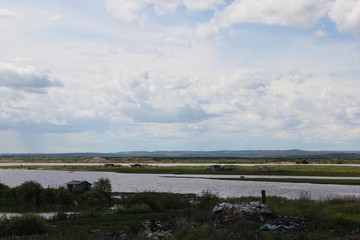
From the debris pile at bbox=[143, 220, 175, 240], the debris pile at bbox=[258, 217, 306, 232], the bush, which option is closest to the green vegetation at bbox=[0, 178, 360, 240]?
the bush

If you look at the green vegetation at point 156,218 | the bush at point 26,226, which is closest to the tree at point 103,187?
the green vegetation at point 156,218

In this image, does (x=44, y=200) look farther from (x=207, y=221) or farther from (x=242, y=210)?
(x=242, y=210)

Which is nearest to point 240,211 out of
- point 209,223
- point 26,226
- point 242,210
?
point 242,210

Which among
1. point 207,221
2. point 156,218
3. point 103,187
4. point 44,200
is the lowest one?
point 44,200

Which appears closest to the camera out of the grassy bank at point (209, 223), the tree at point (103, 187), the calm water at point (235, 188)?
the grassy bank at point (209, 223)

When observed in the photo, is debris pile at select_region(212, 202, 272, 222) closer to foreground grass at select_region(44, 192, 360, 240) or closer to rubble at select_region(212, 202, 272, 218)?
rubble at select_region(212, 202, 272, 218)

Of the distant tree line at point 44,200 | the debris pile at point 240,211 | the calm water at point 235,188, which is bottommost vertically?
the calm water at point 235,188

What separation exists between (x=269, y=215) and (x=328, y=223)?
13.5 feet

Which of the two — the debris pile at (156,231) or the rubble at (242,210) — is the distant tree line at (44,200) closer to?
the debris pile at (156,231)

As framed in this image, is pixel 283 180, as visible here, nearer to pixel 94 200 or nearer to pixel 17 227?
pixel 94 200

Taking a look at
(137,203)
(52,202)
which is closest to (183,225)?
(137,203)

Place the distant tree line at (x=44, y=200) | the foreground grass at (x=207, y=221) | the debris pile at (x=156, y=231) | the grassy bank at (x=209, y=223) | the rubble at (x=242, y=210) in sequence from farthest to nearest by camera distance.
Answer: the distant tree line at (x=44, y=200) < the rubble at (x=242, y=210) < the debris pile at (x=156, y=231) < the foreground grass at (x=207, y=221) < the grassy bank at (x=209, y=223)

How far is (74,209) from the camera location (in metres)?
46.2

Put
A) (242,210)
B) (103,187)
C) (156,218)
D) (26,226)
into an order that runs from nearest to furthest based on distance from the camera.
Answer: (26,226) → (242,210) → (156,218) → (103,187)
